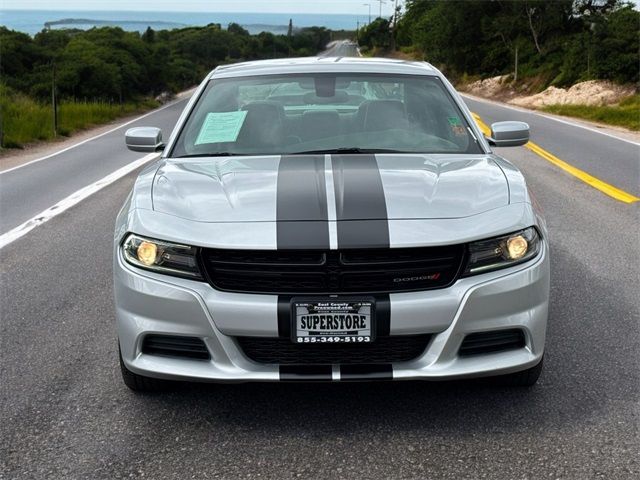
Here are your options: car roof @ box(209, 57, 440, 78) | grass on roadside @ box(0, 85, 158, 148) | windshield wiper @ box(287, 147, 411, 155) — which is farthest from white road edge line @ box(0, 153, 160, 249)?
grass on roadside @ box(0, 85, 158, 148)

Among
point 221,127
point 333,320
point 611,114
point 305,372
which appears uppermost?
point 221,127

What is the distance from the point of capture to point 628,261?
636 cm

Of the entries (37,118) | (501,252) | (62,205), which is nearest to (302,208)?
(501,252)

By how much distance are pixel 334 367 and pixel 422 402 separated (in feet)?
1.90

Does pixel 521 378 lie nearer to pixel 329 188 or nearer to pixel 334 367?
pixel 334 367

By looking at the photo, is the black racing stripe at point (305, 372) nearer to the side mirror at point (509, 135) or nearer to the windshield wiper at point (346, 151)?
the windshield wiper at point (346, 151)

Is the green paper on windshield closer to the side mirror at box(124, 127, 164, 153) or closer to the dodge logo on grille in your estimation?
the side mirror at box(124, 127, 164, 153)

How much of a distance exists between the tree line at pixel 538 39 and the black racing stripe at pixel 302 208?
35.5 m

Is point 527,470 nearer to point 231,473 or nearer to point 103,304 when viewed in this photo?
point 231,473

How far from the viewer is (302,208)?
11.3ft

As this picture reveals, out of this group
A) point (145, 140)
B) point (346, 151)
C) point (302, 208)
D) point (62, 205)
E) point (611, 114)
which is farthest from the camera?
point (611, 114)

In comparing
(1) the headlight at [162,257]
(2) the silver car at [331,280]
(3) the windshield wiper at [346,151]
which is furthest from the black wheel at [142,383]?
(3) the windshield wiper at [346,151]

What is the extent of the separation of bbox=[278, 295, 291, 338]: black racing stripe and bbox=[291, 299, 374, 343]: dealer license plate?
0.02m

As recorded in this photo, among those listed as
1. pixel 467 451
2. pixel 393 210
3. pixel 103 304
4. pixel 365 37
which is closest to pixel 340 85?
pixel 393 210
